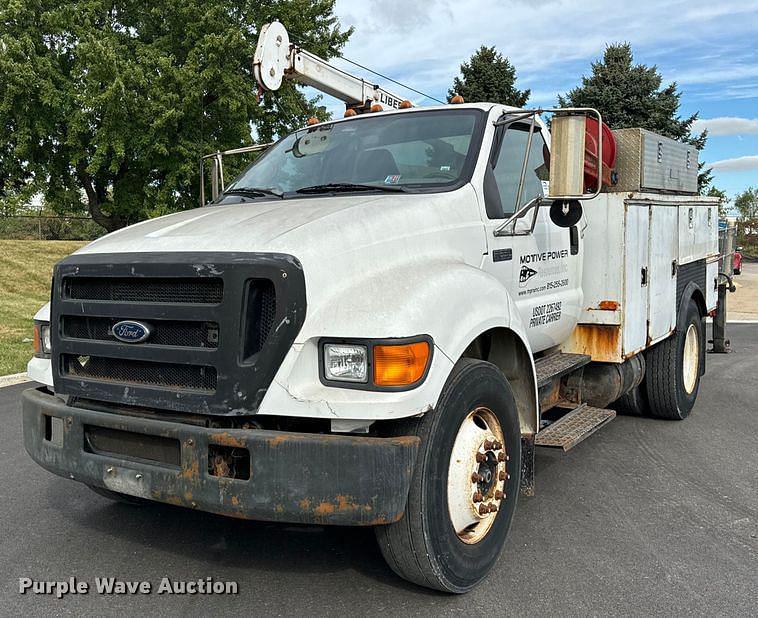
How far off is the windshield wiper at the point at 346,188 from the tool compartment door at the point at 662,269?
101 inches

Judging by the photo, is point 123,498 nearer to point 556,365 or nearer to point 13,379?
point 556,365

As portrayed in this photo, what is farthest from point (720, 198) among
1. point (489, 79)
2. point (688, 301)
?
point (489, 79)

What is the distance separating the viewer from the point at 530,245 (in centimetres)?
438

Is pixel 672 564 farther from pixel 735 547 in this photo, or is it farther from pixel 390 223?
pixel 390 223

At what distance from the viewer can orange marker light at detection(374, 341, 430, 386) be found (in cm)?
283

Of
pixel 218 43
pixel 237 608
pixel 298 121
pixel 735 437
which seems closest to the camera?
pixel 237 608

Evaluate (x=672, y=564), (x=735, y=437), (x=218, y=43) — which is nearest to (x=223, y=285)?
(x=672, y=564)

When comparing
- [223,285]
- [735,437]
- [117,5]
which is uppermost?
[117,5]

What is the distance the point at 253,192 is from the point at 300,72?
3.15m

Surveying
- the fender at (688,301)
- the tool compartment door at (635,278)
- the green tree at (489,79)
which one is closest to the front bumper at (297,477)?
the tool compartment door at (635,278)

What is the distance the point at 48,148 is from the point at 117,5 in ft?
16.1

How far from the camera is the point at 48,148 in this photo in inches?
867

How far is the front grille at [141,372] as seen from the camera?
9.83 feet

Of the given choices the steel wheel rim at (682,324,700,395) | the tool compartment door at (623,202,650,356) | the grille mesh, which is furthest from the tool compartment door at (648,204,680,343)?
the grille mesh
